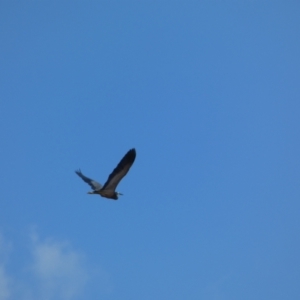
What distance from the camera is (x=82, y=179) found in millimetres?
24438

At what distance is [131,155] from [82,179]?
4582 millimetres

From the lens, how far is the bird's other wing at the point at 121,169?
2125cm

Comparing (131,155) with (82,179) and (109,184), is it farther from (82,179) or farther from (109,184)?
(82,179)

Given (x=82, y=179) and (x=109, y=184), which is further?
(x=82, y=179)

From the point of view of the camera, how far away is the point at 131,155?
838 inches

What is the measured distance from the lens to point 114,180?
71.9 ft

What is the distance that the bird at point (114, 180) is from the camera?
21266 mm

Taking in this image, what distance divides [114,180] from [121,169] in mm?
876

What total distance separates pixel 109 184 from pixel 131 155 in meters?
2.10

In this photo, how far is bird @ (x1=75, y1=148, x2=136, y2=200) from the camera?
21.3 meters

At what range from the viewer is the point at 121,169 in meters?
21.4

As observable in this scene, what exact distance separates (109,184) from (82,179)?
2.97 m

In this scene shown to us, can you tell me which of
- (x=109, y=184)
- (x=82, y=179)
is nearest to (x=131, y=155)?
(x=109, y=184)

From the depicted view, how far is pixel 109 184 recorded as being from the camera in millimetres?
22078
